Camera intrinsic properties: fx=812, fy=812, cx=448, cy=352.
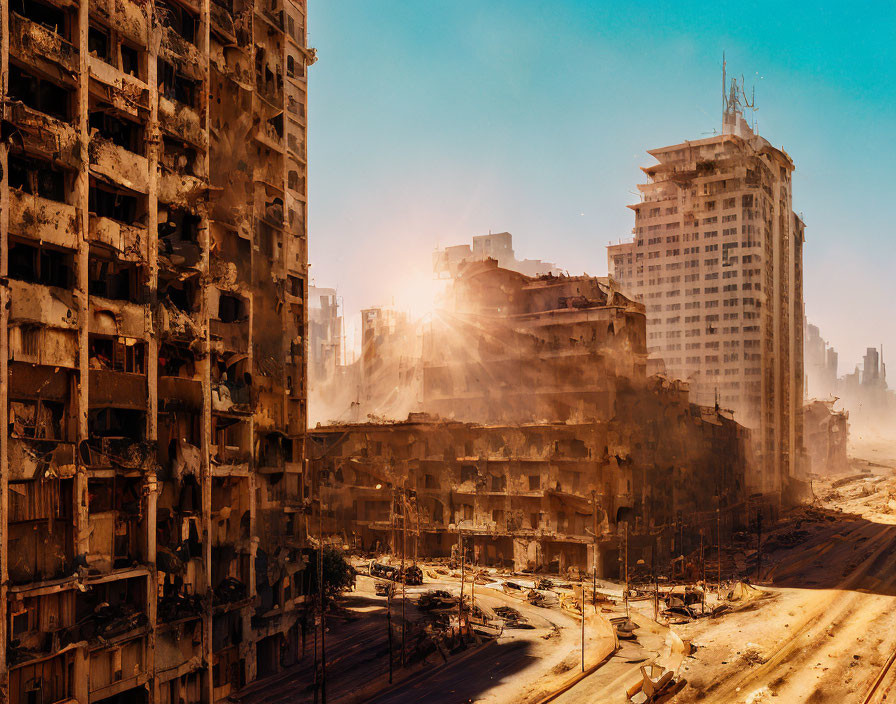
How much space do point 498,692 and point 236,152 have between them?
961 inches

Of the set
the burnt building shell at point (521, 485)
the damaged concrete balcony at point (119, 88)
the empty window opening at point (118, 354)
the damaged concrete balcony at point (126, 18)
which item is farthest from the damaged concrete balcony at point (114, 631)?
the burnt building shell at point (521, 485)

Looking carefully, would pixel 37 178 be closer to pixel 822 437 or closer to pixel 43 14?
pixel 43 14

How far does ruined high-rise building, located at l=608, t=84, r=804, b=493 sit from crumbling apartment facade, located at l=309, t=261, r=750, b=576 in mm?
54563

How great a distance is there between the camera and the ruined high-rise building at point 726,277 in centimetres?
13162

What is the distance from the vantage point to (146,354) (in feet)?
91.1

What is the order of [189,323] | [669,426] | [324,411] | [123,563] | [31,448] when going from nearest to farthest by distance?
[31,448] < [123,563] < [189,323] < [669,426] < [324,411]

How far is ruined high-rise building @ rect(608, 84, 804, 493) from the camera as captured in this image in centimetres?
13162

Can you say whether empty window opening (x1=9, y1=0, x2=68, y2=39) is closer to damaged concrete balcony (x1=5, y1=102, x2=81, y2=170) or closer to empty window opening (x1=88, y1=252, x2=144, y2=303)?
damaged concrete balcony (x1=5, y1=102, x2=81, y2=170)

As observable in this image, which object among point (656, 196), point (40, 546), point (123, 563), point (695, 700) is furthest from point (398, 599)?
point (656, 196)

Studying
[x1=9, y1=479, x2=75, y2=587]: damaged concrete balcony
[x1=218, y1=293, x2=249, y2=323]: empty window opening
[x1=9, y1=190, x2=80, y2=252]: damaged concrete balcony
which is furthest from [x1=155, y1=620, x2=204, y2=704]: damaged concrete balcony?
[x1=9, y1=190, x2=80, y2=252]: damaged concrete balcony

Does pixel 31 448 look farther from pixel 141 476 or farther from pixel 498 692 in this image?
pixel 498 692

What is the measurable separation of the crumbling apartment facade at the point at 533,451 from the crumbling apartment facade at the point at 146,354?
2355 cm

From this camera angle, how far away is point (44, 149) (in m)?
24.1

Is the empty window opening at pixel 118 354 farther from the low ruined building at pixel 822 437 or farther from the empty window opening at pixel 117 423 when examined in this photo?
the low ruined building at pixel 822 437
